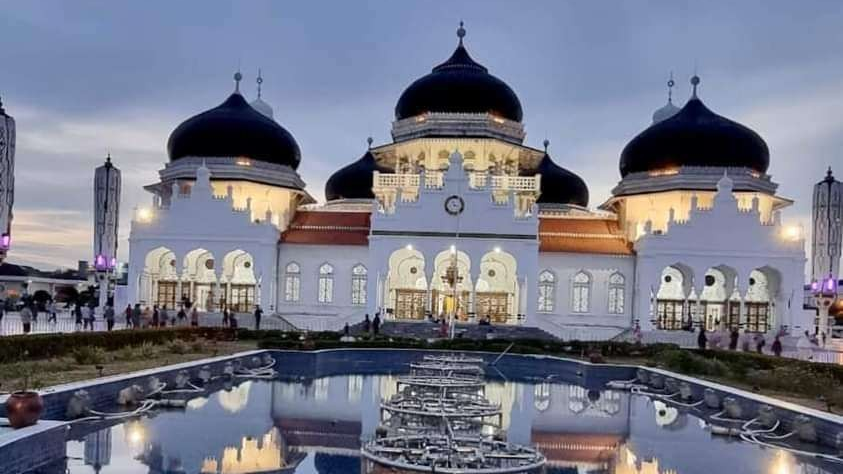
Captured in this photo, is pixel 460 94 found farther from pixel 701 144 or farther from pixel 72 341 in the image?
pixel 72 341

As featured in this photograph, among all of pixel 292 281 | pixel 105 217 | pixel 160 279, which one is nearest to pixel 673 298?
pixel 292 281

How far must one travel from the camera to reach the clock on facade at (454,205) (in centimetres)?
→ 3512

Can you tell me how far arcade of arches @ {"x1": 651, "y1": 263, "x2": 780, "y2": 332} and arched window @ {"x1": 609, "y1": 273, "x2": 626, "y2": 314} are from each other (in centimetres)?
161

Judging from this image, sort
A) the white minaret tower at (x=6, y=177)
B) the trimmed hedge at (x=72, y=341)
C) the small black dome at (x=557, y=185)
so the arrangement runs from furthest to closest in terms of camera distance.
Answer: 1. the small black dome at (x=557, y=185)
2. the white minaret tower at (x=6, y=177)
3. the trimmed hedge at (x=72, y=341)

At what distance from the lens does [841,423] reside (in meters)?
11.2

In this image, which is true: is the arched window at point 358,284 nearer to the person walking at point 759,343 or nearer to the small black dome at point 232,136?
the small black dome at point 232,136

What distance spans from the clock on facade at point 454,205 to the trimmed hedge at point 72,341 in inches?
549

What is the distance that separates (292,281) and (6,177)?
46.1 ft

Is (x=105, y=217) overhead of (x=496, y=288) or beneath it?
overhead

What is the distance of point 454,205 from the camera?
3519 centimetres

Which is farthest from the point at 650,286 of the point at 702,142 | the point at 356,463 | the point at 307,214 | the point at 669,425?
the point at 356,463

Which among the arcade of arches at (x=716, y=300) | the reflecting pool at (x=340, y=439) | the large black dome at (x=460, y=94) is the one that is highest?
the large black dome at (x=460, y=94)

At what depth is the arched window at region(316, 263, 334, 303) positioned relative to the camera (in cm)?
3675

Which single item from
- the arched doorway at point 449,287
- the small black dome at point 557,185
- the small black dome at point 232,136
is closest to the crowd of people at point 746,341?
the arched doorway at point 449,287
